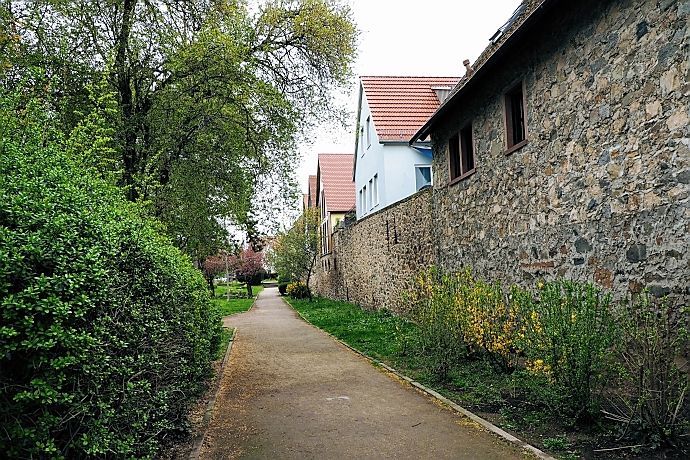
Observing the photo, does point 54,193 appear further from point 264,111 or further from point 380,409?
point 264,111

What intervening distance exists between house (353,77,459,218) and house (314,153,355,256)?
10256 millimetres

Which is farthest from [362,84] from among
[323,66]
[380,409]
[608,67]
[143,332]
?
[143,332]

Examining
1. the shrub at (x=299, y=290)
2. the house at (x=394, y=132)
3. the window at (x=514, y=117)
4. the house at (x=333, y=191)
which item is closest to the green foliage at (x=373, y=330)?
the window at (x=514, y=117)

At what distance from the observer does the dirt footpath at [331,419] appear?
16.5 feet

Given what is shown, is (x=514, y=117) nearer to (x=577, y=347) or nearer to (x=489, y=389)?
(x=489, y=389)

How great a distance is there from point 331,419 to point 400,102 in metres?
18.2

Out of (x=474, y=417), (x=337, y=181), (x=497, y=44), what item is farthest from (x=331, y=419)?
(x=337, y=181)

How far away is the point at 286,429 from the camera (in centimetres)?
582

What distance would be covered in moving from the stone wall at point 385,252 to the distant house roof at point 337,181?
22.9ft

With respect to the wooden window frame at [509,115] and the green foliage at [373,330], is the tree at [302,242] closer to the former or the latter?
the green foliage at [373,330]

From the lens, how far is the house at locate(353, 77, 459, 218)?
827 inches

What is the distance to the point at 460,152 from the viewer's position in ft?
39.3

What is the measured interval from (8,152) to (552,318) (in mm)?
5064

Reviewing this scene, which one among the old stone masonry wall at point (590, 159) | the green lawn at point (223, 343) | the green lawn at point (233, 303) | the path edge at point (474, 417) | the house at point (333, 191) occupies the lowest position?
the green lawn at point (233, 303)
